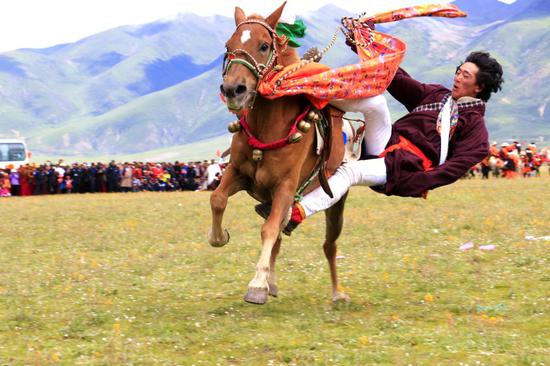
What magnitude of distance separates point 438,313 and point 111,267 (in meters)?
6.72

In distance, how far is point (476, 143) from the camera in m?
9.70

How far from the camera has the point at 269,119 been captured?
862 cm

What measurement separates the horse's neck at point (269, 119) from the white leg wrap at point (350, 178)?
1068 millimetres

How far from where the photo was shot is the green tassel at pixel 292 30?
28.5 ft

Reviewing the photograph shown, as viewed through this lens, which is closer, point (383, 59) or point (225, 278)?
point (383, 59)

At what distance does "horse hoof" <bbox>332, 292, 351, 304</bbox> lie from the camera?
34.6 feet

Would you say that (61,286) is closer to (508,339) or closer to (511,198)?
(508,339)

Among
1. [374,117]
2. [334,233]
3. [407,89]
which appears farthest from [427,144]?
[334,233]

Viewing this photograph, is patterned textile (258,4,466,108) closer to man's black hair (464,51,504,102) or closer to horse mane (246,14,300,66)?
horse mane (246,14,300,66)

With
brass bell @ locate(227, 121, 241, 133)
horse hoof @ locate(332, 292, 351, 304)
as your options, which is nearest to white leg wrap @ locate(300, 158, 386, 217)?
brass bell @ locate(227, 121, 241, 133)

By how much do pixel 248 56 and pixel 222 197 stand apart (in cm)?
158

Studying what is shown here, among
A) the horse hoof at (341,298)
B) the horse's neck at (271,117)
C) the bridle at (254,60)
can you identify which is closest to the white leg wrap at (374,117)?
the horse's neck at (271,117)

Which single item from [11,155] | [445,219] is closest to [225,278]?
[445,219]

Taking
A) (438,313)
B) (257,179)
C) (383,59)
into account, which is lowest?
(438,313)
